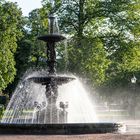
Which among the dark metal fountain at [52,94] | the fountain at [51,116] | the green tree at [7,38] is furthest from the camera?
the green tree at [7,38]

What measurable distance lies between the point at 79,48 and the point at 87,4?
481 centimetres

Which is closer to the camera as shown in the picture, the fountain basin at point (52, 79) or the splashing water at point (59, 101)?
the fountain basin at point (52, 79)

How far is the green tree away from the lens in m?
43.6

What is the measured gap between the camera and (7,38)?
44.4 metres

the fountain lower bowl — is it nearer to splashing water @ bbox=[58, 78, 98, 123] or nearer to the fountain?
the fountain

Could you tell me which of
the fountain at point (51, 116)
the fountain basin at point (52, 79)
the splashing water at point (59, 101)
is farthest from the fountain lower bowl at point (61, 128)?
the fountain basin at point (52, 79)

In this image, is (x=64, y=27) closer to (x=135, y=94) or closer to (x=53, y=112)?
(x=53, y=112)

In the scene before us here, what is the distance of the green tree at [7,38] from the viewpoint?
4359cm

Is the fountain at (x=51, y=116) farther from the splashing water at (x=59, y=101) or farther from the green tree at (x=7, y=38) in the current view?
the green tree at (x=7, y=38)

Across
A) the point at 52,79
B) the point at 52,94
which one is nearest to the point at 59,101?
the point at 52,94

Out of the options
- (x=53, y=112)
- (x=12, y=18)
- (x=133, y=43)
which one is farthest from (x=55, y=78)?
(x=12, y=18)

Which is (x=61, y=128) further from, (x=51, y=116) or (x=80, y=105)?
(x=80, y=105)

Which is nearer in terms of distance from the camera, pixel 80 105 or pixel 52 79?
pixel 52 79

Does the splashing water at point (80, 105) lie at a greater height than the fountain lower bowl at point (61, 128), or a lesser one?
greater
